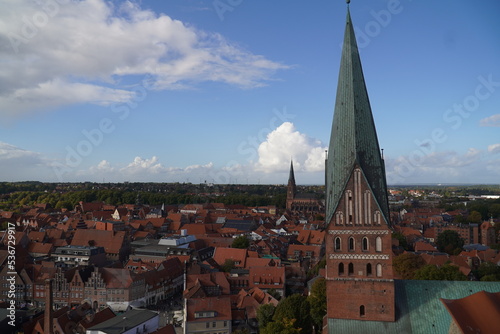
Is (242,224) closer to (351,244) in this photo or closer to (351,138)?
(351,244)

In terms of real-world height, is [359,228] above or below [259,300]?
above

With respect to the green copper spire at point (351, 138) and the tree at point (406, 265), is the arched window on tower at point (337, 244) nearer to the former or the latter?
the green copper spire at point (351, 138)

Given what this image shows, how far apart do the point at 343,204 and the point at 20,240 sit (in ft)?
320

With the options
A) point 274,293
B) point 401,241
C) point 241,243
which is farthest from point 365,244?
point 401,241

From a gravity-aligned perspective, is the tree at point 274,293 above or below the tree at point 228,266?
below

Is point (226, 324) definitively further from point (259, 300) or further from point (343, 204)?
point (343, 204)

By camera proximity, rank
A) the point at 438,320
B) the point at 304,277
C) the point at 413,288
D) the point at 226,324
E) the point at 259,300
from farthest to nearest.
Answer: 1. the point at 304,277
2. the point at 259,300
3. the point at 226,324
4. the point at 413,288
5. the point at 438,320

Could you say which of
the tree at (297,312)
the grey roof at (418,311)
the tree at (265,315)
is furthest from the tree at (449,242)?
the grey roof at (418,311)

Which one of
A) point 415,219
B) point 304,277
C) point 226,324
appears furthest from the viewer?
point 415,219

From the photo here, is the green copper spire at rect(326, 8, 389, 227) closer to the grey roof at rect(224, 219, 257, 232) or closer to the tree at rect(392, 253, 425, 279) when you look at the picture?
the tree at rect(392, 253, 425, 279)

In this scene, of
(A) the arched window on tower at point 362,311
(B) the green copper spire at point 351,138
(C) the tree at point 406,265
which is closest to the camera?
(A) the arched window on tower at point 362,311

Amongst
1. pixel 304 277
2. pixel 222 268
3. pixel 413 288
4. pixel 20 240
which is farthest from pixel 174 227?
pixel 413 288

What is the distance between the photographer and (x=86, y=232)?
359ft

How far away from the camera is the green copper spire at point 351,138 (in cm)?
2959
